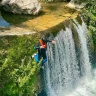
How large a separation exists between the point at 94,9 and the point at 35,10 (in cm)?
294

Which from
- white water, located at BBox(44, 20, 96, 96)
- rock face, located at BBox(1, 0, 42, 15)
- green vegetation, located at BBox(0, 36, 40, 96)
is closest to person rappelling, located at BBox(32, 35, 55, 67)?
green vegetation, located at BBox(0, 36, 40, 96)

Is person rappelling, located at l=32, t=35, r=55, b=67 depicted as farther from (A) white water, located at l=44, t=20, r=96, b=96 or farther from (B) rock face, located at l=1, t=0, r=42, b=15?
(B) rock face, located at l=1, t=0, r=42, b=15

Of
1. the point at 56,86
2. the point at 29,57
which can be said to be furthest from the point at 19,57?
the point at 56,86

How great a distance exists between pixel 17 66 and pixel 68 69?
11.3ft

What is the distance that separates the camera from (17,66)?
396 inches

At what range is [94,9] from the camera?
14711 millimetres

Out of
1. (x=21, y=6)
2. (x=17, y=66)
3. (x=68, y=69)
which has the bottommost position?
(x=68, y=69)

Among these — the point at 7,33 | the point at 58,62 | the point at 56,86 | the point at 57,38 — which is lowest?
the point at 56,86

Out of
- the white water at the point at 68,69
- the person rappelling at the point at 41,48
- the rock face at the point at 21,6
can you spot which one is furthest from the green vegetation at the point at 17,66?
the rock face at the point at 21,6

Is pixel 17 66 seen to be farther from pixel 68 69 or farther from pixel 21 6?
pixel 21 6

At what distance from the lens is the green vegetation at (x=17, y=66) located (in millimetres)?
9570

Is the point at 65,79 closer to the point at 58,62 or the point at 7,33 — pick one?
the point at 58,62

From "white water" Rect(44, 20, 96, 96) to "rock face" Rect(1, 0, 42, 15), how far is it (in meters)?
1.87

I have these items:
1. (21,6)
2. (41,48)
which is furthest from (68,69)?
(21,6)
